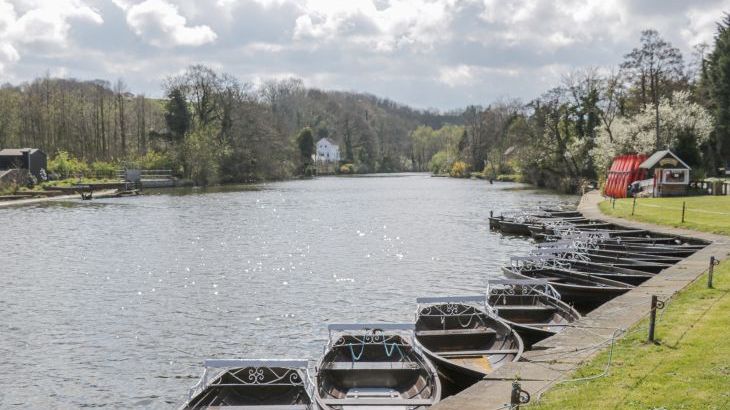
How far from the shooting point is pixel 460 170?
16225 cm

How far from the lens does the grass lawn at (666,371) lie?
10.3m

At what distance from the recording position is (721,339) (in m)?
13.3

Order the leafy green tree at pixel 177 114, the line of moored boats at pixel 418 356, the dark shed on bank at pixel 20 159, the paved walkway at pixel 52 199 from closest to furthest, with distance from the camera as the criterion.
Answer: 1. the line of moored boats at pixel 418 356
2. the paved walkway at pixel 52 199
3. the dark shed on bank at pixel 20 159
4. the leafy green tree at pixel 177 114

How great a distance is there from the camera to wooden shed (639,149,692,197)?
5388 centimetres

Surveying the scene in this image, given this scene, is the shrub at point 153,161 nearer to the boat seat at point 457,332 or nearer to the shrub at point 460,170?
the shrub at point 460,170

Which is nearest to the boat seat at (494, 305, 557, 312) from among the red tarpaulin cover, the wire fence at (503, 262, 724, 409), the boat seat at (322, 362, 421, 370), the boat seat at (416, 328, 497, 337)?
the boat seat at (416, 328, 497, 337)

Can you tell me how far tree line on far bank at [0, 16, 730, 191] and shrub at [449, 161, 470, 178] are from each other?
10.1 inches

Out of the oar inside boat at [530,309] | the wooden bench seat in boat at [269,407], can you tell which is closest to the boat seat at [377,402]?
the wooden bench seat in boat at [269,407]

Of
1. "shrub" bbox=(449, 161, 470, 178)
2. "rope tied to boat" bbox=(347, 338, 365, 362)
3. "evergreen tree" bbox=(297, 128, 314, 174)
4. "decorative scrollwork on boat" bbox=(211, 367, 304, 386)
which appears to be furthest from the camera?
"evergreen tree" bbox=(297, 128, 314, 174)

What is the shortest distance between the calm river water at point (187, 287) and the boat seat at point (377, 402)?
15.6 ft

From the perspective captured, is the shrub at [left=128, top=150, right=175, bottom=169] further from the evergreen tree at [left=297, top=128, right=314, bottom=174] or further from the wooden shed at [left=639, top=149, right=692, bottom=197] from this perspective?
the wooden shed at [left=639, top=149, right=692, bottom=197]

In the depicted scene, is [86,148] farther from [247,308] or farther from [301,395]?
[301,395]

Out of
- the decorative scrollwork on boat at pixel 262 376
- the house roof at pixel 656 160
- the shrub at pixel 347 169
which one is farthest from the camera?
the shrub at pixel 347 169

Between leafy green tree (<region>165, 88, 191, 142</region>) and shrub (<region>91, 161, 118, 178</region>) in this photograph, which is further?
leafy green tree (<region>165, 88, 191, 142</region>)
